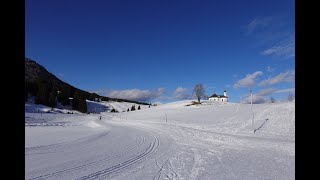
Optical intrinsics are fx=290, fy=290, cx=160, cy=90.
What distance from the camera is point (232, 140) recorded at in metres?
23.3

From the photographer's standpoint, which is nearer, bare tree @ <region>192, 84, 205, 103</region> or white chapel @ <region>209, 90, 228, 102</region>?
bare tree @ <region>192, 84, 205, 103</region>

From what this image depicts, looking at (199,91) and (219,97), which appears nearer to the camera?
(199,91)

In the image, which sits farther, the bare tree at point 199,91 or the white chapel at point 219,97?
the white chapel at point 219,97
